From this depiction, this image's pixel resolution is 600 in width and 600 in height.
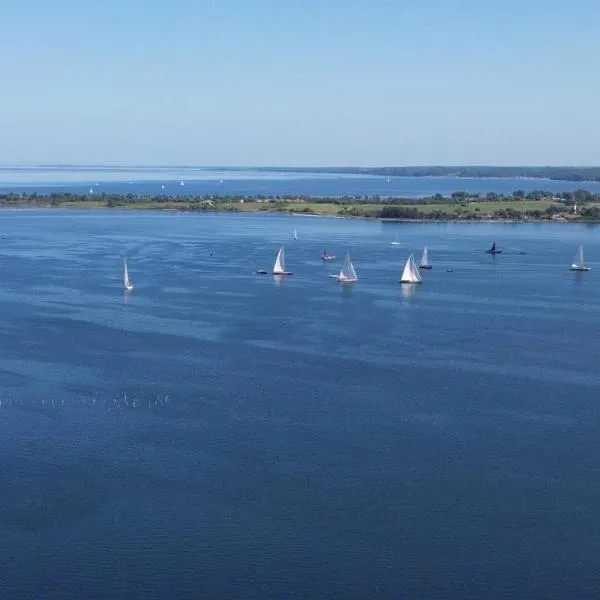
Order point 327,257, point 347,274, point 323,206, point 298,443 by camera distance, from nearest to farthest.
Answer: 1. point 298,443
2. point 347,274
3. point 327,257
4. point 323,206

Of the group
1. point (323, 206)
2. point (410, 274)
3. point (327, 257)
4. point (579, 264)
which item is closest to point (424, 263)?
point (327, 257)

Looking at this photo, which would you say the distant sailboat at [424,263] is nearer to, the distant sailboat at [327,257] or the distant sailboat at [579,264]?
the distant sailboat at [327,257]

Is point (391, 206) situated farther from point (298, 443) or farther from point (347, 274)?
point (298, 443)

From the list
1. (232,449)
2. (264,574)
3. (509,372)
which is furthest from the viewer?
(509,372)

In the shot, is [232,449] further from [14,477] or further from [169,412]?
[14,477]

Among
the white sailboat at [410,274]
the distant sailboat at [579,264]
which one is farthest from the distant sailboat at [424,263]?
the distant sailboat at [579,264]

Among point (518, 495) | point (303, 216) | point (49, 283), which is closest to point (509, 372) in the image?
point (518, 495)

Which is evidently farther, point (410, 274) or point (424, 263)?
point (424, 263)
